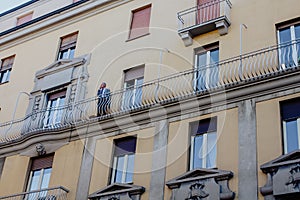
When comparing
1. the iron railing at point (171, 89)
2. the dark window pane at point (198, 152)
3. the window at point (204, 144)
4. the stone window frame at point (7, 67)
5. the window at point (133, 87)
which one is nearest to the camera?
the window at point (204, 144)

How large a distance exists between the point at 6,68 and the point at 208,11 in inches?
412

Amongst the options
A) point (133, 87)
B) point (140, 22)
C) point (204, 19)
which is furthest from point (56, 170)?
point (204, 19)

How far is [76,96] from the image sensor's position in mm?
18828

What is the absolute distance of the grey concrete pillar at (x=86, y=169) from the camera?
1594 centimetres

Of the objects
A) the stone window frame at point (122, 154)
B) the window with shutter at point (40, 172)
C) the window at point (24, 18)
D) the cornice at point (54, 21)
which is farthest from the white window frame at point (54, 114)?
the window at point (24, 18)

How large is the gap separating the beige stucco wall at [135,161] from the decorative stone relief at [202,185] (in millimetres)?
1183

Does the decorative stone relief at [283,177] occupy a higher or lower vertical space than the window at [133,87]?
lower

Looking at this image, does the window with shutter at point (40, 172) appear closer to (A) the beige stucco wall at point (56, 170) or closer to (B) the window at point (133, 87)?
(A) the beige stucco wall at point (56, 170)

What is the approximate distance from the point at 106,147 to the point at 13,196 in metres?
3.81

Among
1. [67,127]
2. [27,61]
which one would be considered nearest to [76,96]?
[67,127]

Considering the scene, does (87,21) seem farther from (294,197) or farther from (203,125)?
(294,197)

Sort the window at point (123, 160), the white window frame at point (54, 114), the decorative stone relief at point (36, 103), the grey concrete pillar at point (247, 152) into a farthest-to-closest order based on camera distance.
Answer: the decorative stone relief at point (36, 103) < the white window frame at point (54, 114) < the window at point (123, 160) < the grey concrete pillar at point (247, 152)

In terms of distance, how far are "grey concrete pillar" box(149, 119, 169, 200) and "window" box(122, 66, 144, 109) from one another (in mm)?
1636

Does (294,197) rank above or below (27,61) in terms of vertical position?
below
